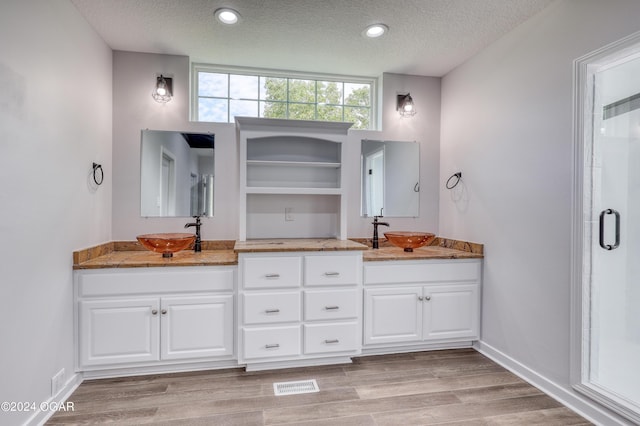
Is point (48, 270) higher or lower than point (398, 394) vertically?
higher

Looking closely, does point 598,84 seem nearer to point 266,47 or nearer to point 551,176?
point 551,176

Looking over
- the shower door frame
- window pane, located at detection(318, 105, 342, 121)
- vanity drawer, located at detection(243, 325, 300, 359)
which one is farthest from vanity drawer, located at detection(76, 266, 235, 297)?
the shower door frame

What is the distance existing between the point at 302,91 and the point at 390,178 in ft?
3.97

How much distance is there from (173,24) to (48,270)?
72.2 inches

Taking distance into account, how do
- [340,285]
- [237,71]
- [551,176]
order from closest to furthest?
[551,176] < [340,285] < [237,71]

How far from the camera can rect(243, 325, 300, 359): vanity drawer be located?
2.51 meters

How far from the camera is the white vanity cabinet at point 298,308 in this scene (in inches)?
99.3

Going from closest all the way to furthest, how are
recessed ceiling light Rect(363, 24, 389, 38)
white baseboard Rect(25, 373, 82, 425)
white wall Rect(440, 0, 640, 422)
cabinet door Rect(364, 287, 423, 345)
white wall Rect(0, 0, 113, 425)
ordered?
white wall Rect(0, 0, 113, 425), white baseboard Rect(25, 373, 82, 425), white wall Rect(440, 0, 640, 422), recessed ceiling light Rect(363, 24, 389, 38), cabinet door Rect(364, 287, 423, 345)

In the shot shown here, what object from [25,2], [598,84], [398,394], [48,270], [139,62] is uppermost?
[139,62]

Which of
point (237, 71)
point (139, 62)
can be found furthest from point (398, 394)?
point (139, 62)

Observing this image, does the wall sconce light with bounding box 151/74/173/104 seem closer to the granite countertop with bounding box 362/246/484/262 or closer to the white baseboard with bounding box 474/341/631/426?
the granite countertop with bounding box 362/246/484/262

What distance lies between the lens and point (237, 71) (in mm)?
3240

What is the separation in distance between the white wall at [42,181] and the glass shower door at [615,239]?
3.10 meters

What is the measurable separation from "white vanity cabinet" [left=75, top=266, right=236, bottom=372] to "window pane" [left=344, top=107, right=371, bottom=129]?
1886 millimetres
